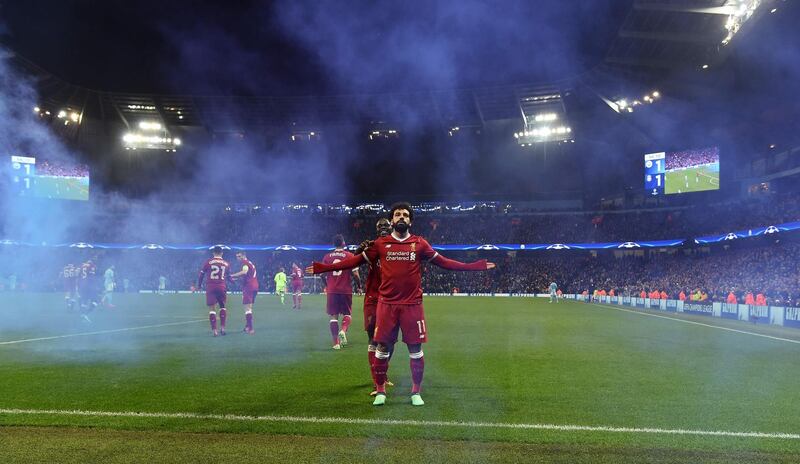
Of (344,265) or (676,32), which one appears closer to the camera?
(344,265)

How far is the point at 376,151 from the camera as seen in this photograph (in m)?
61.5

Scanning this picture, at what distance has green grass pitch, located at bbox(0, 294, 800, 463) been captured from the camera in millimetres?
5051

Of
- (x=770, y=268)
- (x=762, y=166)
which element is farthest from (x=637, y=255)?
(x=770, y=268)

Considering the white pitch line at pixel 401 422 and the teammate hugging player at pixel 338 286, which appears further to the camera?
the teammate hugging player at pixel 338 286

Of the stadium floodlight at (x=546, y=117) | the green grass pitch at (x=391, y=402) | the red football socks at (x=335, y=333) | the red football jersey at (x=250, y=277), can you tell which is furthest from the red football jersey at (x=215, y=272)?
the stadium floodlight at (x=546, y=117)

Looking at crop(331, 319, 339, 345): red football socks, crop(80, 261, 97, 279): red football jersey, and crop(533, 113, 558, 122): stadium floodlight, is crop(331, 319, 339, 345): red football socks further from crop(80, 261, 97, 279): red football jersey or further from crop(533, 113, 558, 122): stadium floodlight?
crop(533, 113, 558, 122): stadium floodlight

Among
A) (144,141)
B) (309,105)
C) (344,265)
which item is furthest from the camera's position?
(144,141)

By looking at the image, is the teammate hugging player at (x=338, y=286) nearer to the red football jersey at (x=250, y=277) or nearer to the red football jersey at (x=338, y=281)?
the red football jersey at (x=338, y=281)

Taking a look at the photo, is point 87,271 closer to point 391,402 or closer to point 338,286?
point 338,286

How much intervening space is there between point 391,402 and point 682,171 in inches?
1732

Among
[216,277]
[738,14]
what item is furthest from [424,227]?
[216,277]

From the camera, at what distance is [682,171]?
146ft

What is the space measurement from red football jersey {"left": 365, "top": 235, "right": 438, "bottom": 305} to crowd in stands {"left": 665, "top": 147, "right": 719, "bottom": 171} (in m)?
42.0

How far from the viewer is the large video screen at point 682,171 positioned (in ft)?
139
